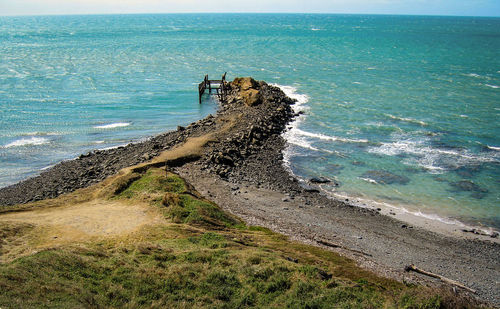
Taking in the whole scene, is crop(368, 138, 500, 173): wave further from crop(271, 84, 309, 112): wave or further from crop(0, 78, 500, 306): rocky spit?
crop(271, 84, 309, 112): wave

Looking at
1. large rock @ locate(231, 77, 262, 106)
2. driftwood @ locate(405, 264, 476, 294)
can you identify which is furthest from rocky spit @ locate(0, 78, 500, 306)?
large rock @ locate(231, 77, 262, 106)

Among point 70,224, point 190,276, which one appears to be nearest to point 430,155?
point 190,276

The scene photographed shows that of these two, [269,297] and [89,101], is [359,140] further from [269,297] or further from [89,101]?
[89,101]

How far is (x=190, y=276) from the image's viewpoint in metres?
13.3

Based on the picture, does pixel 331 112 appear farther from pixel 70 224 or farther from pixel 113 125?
pixel 70 224

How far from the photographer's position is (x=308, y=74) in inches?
2613

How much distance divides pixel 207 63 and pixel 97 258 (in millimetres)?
67330

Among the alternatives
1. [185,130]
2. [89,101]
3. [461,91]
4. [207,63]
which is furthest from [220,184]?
[207,63]

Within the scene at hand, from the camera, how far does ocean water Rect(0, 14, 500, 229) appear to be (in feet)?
93.7

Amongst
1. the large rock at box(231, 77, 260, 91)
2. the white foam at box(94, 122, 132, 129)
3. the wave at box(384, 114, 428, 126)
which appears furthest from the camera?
the large rock at box(231, 77, 260, 91)

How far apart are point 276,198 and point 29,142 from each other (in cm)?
2584

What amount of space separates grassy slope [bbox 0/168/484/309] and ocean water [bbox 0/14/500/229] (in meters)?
12.3

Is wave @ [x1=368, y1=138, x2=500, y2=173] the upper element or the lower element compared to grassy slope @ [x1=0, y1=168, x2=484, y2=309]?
lower

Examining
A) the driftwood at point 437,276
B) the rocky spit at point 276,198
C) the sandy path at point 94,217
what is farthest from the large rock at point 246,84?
the driftwood at point 437,276
